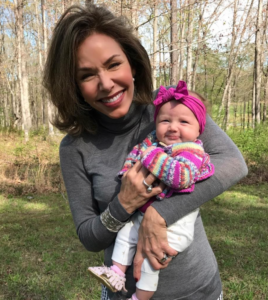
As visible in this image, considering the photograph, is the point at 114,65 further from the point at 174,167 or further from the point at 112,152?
the point at 174,167

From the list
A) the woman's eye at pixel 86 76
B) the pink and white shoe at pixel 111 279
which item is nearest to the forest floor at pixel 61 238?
the pink and white shoe at pixel 111 279

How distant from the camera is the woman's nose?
1.18m

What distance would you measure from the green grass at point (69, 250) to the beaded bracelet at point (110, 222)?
2.73 metres

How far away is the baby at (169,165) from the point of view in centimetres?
111

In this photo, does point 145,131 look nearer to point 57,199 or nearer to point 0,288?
point 0,288

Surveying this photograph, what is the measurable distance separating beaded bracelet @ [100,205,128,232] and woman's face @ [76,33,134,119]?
1.45 ft

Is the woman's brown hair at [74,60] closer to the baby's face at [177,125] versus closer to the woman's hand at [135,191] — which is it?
the baby's face at [177,125]

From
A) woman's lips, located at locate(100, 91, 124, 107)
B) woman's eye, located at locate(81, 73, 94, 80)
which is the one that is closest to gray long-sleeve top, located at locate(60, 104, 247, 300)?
woman's lips, located at locate(100, 91, 124, 107)

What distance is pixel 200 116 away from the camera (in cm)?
129

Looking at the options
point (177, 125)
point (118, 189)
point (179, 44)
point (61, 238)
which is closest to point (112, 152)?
point (118, 189)

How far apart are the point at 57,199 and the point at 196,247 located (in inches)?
259

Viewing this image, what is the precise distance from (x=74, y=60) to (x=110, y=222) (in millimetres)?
700

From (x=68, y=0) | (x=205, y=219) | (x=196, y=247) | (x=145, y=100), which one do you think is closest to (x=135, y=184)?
(x=196, y=247)

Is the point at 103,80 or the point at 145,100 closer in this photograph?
the point at 103,80
